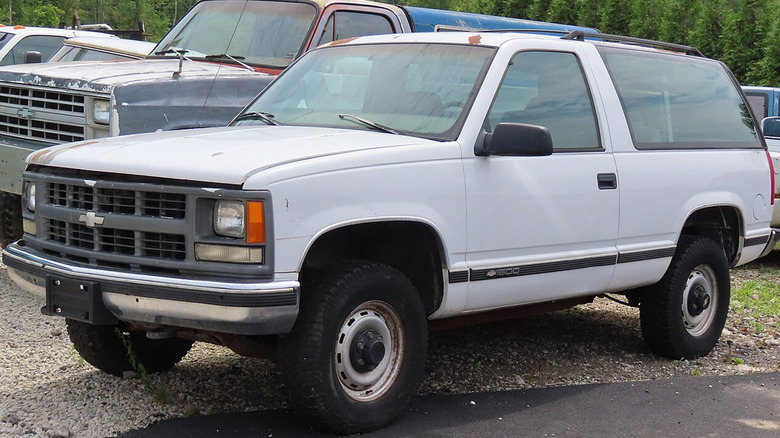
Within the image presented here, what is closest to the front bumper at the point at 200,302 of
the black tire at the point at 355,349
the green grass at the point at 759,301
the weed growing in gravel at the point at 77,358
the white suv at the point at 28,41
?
the black tire at the point at 355,349

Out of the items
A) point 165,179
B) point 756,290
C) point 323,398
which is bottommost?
point 756,290

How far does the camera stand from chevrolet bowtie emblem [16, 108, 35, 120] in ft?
25.9

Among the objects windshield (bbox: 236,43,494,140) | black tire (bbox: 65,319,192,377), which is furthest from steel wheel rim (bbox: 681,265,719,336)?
black tire (bbox: 65,319,192,377)

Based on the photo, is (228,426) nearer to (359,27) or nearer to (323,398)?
(323,398)

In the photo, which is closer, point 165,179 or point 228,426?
point 165,179

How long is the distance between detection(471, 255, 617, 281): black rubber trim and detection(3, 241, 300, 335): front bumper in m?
1.23

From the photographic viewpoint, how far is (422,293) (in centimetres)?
526

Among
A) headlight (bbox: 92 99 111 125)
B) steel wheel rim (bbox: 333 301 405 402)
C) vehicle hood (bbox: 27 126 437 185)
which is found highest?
vehicle hood (bbox: 27 126 437 185)

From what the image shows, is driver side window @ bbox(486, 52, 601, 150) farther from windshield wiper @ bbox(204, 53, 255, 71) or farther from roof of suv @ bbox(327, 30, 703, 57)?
windshield wiper @ bbox(204, 53, 255, 71)

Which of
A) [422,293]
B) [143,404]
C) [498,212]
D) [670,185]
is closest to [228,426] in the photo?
[143,404]

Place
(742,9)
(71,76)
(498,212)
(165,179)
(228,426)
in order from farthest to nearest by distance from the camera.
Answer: (742,9) < (71,76) < (498,212) < (228,426) < (165,179)

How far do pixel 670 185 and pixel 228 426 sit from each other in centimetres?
302

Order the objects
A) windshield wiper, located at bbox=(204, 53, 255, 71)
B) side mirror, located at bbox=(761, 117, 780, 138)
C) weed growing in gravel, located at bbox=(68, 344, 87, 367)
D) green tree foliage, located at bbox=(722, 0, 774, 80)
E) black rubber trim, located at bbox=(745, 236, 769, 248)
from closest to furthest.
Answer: weed growing in gravel, located at bbox=(68, 344, 87, 367), black rubber trim, located at bbox=(745, 236, 769, 248), windshield wiper, located at bbox=(204, 53, 255, 71), side mirror, located at bbox=(761, 117, 780, 138), green tree foliage, located at bbox=(722, 0, 774, 80)

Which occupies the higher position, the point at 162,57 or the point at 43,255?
the point at 162,57
